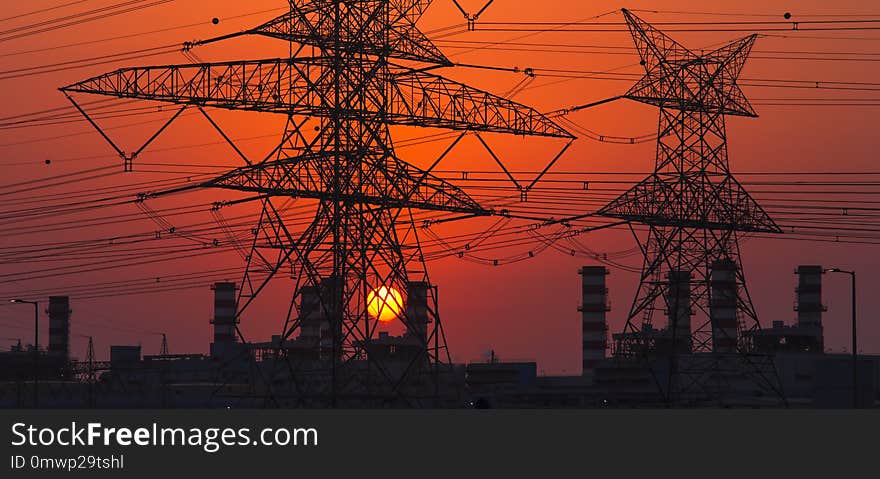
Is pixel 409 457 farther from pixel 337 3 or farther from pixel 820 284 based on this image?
pixel 820 284

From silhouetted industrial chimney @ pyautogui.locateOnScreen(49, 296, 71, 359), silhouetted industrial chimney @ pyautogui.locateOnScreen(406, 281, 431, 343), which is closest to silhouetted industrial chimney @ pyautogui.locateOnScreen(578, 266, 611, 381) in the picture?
silhouetted industrial chimney @ pyautogui.locateOnScreen(49, 296, 71, 359)

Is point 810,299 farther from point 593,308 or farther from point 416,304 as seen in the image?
point 416,304

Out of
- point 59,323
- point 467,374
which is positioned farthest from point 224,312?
point 467,374

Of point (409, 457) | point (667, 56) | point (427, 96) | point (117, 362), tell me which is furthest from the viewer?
point (117, 362)

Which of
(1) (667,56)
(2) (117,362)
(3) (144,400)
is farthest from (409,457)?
(2) (117,362)

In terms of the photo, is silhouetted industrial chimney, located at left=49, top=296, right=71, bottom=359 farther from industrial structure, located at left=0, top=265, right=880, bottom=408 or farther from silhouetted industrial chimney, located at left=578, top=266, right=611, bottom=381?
silhouetted industrial chimney, located at left=578, top=266, right=611, bottom=381

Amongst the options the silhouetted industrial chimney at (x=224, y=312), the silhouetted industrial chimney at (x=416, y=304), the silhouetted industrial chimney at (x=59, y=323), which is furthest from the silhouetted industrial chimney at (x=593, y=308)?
the silhouetted industrial chimney at (x=416, y=304)
